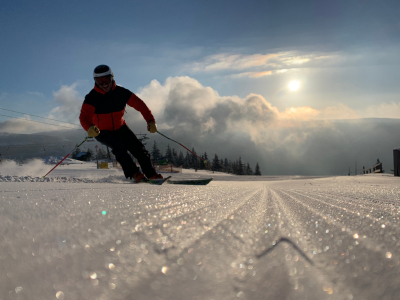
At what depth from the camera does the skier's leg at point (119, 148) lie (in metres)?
3.96

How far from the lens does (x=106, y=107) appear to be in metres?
4.00

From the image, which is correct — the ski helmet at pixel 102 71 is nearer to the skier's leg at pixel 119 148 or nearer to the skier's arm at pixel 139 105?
the skier's arm at pixel 139 105

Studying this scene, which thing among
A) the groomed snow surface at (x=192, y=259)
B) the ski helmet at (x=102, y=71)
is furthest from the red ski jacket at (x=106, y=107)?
the groomed snow surface at (x=192, y=259)

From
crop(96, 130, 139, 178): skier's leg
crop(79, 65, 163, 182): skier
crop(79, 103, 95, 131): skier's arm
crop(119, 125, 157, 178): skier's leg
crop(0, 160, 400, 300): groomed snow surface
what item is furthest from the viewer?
crop(119, 125, 157, 178): skier's leg

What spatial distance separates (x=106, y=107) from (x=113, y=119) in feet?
0.77

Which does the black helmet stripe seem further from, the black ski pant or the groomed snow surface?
the groomed snow surface

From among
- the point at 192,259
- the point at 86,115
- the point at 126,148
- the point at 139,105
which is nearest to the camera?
the point at 192,259

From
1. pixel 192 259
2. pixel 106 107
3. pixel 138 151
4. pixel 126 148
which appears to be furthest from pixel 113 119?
pixel 192 259

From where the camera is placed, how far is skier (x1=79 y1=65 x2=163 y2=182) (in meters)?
3.80

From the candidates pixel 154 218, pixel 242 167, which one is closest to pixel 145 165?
pixel 154 218

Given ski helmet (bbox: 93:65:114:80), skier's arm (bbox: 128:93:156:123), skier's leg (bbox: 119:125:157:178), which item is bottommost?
skier's leg (bbox: 119:125:157:178)

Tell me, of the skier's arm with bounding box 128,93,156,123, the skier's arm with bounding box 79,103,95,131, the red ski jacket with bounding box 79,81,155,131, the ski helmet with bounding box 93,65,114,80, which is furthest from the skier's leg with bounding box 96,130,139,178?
the ski helmet with bounding box 93,65,114,80

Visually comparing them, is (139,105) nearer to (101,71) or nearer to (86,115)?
(101,71)

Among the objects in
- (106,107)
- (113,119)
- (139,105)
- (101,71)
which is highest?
(101,71)
